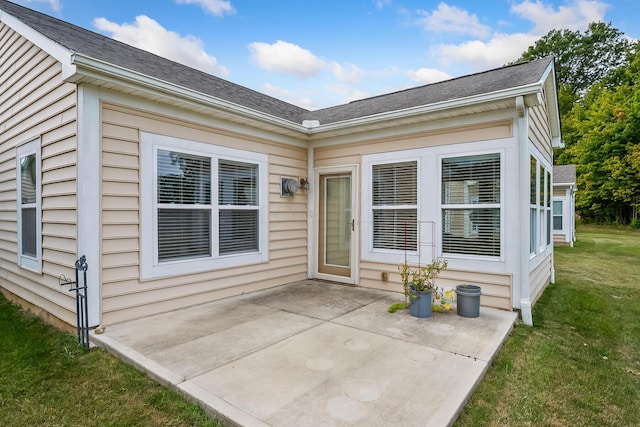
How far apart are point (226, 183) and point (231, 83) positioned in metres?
2.83

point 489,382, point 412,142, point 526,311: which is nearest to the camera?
point 489,382

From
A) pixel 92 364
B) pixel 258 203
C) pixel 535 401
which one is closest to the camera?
pixel 535 401

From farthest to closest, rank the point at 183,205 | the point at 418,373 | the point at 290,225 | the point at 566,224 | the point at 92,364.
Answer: the point at 566,224
the point at 290,225
the point at 183,205
the point at 92,364
the point at 418,373

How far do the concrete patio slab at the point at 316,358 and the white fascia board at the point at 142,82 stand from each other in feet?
8.24

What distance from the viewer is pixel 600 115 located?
21.1 meters

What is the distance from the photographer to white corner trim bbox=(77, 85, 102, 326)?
3320 mm

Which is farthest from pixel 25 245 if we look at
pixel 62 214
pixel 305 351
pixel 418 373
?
pixel 418 373

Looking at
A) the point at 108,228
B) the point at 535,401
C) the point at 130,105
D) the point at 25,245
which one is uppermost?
the point at 130,105

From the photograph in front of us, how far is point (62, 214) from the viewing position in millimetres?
3633

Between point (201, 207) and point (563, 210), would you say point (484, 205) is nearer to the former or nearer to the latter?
point (201, 207)

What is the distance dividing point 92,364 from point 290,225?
11.1 feet

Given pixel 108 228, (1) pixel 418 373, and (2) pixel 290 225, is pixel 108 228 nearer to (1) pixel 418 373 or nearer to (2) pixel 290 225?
(2) pixel 290 225

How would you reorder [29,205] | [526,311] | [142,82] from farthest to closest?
1. [29,205]
2. [526,311]
3. [142,82]

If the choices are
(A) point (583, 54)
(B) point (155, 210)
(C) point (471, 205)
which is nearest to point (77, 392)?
(B) point (155, 210)
